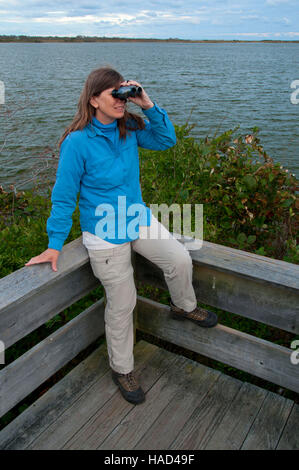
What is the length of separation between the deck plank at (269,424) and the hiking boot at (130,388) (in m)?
0.59

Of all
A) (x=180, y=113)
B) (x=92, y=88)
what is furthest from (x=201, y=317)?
(x=180, y=113)

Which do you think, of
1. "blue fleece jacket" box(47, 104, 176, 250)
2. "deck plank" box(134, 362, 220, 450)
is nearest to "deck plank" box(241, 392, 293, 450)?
"deck plank" box(134, 362, 220, 450)

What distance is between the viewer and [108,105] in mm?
2100

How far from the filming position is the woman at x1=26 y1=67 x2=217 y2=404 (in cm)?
205

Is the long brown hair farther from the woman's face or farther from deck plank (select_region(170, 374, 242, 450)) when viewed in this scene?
deck plank (select_region(170, 374, 242, 450))

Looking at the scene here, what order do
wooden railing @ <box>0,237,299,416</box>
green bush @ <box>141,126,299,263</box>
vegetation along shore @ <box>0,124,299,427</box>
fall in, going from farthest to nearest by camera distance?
green bush @ <box>141,126,299,263</box>
vegetation along shore @ <box>0,124,299,427</box>
wooden railing @ <box>0,237,299,416</box>

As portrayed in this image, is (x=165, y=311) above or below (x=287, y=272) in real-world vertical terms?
below

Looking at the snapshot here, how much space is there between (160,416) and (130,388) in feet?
0.73

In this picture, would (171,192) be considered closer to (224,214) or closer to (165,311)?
(224,214)

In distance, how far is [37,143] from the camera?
975 cm

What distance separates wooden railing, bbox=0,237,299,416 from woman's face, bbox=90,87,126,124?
73 centimetres

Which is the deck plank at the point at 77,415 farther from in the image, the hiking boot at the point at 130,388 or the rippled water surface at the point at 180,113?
the rippled water surface at the point at 180,113
